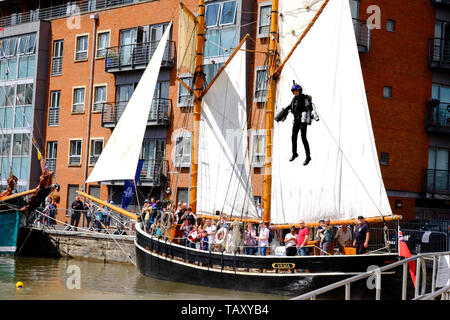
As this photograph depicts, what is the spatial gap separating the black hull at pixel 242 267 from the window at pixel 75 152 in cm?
1955

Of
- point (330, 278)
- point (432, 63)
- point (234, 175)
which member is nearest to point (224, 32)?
point (432, 63)

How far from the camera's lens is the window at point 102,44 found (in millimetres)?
45500

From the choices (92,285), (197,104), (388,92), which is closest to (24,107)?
(197,104)

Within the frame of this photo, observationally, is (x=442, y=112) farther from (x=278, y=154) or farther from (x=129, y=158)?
(x=129, y=158)

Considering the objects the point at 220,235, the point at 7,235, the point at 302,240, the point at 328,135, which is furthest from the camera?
the point at 7,235

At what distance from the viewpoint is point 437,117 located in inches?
1458

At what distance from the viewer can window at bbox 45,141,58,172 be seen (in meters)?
48.0

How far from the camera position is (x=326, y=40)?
23688 millimetres

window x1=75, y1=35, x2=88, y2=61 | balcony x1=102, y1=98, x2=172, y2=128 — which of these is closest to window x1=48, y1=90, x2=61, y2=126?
window x1=75, y1=35, x2=88, y2=61

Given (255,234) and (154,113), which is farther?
(154,113)

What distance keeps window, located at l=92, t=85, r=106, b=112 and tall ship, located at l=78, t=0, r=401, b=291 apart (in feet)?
57.8

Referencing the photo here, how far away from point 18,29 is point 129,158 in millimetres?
27304

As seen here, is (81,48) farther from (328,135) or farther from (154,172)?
(328,135)

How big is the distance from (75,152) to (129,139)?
68.1ft
